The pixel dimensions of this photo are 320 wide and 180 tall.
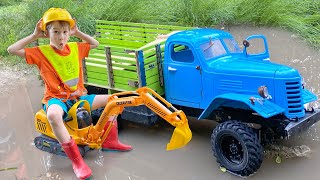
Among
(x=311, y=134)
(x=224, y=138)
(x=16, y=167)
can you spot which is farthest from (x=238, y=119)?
(x=16, y=167)

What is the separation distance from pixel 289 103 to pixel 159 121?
2254 mm

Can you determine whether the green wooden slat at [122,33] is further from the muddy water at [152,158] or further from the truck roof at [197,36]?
the muddy water at [152,158]

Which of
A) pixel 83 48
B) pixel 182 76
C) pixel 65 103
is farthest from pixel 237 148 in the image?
pixel 83 48

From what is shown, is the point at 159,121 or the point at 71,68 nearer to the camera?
the point at 71,68

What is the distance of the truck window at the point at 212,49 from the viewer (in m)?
5.59

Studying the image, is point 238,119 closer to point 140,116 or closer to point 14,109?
point 140,116

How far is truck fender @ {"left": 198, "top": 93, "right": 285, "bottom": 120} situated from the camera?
473cm

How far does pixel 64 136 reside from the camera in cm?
486

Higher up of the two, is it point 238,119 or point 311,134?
point 238,119

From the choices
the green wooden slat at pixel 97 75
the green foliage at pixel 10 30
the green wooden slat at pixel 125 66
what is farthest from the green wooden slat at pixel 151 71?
the green foliage at pixel 10 30

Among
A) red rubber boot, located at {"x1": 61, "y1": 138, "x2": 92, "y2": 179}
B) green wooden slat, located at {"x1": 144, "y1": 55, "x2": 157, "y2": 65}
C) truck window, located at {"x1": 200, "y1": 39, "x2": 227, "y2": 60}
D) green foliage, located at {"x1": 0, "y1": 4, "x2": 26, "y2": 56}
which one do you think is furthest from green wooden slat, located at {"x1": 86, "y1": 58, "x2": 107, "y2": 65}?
green foliage, located at {"x1": 0, "y1": 4, "x2": 26, "y2": 56}

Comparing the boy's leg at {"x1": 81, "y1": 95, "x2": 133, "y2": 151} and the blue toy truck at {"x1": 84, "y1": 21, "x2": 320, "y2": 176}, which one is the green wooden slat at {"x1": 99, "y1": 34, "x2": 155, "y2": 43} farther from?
the boy's leg at {"x1": 81, "y1": 95, "x2": 133, "y2": 151}

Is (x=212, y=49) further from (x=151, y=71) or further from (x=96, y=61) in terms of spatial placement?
(x=96, y=61)

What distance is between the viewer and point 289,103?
493cm
